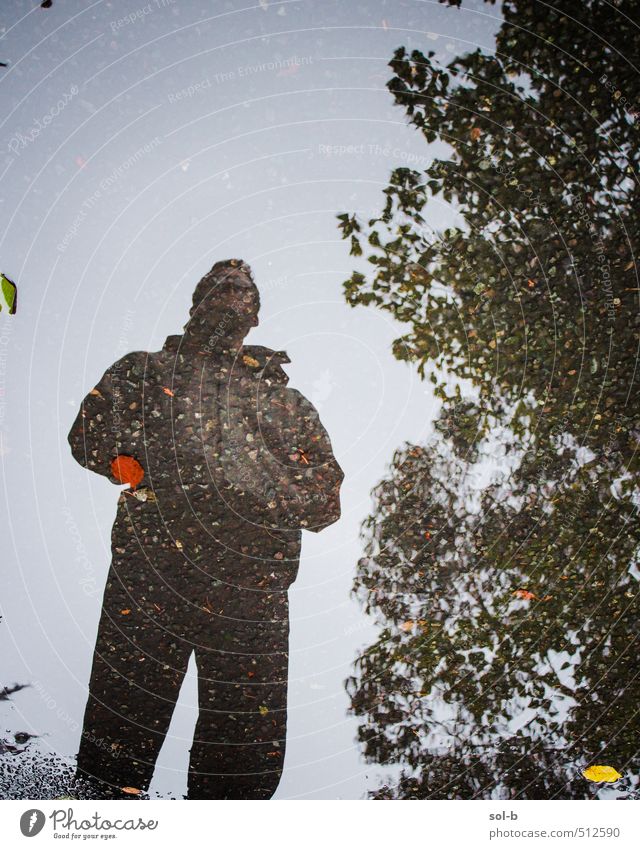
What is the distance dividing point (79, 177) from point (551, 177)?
4.26 feet

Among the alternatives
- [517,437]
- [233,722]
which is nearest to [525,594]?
[517,437]

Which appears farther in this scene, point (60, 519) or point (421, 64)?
point (60, 519)

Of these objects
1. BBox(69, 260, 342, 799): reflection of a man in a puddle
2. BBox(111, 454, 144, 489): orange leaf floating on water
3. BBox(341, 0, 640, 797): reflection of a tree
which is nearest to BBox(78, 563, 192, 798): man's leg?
BBox(69, 260, 342, 799): reflection of a man in a puddle

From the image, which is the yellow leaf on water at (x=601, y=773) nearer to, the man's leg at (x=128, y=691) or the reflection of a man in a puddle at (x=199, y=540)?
the reflection of a man in a puddle at (x=199, y=540)

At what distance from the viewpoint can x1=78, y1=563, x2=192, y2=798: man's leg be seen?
1410 mm

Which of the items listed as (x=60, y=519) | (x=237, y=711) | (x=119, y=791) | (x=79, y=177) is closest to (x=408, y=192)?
(x=79, y=177)

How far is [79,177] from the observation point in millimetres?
1393

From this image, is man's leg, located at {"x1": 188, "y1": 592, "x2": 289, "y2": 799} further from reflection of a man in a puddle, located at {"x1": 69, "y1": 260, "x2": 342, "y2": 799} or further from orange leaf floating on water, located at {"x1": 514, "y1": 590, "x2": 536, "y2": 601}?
orange leaf floating on water, located at {"x1": 514, "y1": 590, "x2": 536, "y2": 601}

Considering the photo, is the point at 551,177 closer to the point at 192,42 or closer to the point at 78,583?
the point at 192,42

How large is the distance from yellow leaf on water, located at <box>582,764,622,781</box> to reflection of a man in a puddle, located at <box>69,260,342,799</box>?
2.91ft

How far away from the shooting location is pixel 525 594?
142 cm

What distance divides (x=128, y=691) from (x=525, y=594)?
1.15 meters

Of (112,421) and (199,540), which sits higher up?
(112,421)

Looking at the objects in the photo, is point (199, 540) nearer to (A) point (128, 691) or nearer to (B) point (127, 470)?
(B) point (127, 470)
